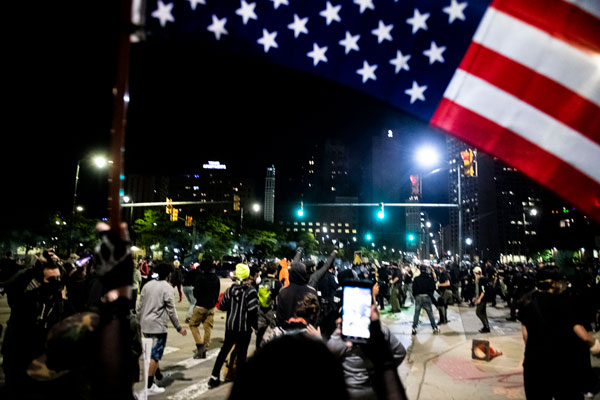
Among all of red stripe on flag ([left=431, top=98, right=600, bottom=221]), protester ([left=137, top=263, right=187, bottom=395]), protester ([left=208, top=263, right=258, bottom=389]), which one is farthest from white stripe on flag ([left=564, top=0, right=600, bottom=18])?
protester ([left=137, top=263, right=187, bottom=395])

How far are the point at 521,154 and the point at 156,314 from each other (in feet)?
20.4

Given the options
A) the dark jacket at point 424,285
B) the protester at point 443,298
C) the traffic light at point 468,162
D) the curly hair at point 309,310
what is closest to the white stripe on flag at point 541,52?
the curly hair at point 309,310

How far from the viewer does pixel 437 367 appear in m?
8.62

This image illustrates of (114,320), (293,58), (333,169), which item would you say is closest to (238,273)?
(293,58)

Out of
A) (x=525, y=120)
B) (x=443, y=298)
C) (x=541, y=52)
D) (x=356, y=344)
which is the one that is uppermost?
(x=541, y=52)

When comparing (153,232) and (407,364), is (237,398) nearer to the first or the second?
(407,364)

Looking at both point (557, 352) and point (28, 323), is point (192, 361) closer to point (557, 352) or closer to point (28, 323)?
point (28, 323)

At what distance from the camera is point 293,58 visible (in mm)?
5172

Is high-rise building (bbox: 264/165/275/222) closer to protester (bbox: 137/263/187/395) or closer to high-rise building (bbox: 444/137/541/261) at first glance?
high-rise building (bbox: 444/137/541/261)

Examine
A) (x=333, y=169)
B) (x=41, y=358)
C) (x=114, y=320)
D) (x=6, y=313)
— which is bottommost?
(x=6, y=313)

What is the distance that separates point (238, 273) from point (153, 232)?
44273 mm

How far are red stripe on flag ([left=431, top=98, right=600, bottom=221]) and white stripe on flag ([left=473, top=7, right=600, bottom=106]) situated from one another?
750mm

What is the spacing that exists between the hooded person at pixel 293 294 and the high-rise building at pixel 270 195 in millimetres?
141097

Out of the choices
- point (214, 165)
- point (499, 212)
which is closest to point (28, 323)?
point (214, 165)
